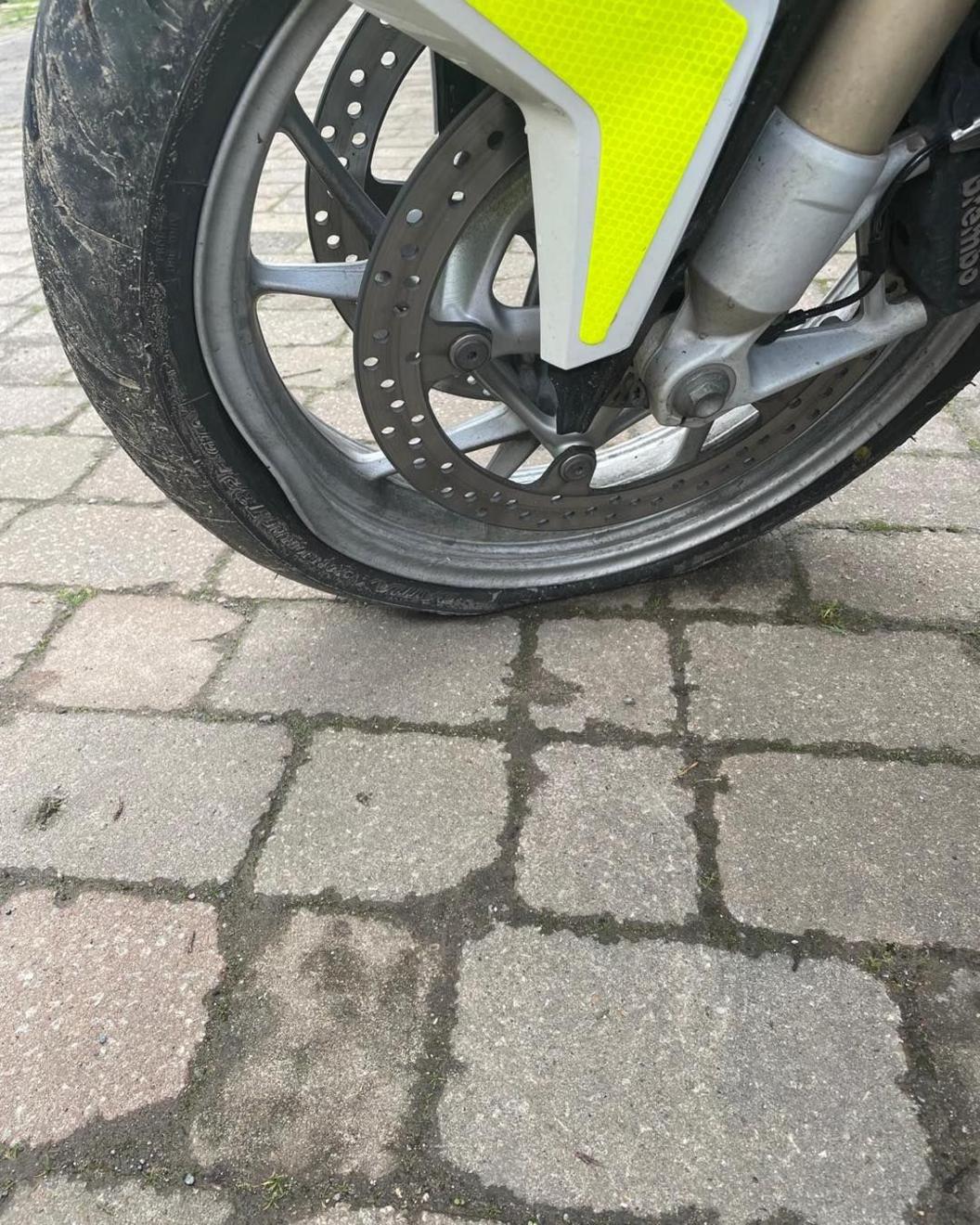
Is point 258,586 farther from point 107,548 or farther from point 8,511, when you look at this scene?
point 8,511

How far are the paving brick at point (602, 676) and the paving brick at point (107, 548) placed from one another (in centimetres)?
71

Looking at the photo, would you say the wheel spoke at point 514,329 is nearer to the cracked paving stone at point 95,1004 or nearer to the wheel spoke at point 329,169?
the wheel spoke at point 329,169

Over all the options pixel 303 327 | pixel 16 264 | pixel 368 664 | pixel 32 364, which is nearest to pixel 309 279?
pixel 368 664

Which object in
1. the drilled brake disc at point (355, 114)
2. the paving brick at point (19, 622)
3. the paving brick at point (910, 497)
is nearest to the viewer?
the drilled brake disc at point (355, 114)

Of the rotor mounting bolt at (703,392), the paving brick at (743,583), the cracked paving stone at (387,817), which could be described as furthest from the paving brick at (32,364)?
the rotor mounting bolt at (703,392)

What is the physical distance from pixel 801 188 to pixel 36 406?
205 centimetres

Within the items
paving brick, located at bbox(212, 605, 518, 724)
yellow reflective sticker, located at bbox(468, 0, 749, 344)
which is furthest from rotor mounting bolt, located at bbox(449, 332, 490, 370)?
paving brick, located at bbox(212, 605, 518, 724)

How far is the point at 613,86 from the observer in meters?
1.05

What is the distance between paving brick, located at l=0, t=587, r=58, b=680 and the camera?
5.68ft

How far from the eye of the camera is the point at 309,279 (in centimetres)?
138

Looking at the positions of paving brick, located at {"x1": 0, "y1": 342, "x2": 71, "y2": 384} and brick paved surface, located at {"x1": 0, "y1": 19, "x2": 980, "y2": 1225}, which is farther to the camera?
paving brick, located at {"x1": 0, "y1": 342, "x2": 71, "y2": 384}

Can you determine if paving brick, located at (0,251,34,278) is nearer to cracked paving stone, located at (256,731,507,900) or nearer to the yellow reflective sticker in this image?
cracked paving stone, located at (256,731,507,900)

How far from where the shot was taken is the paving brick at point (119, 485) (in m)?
2.15

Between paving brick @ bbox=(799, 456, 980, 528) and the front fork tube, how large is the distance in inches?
29.1
